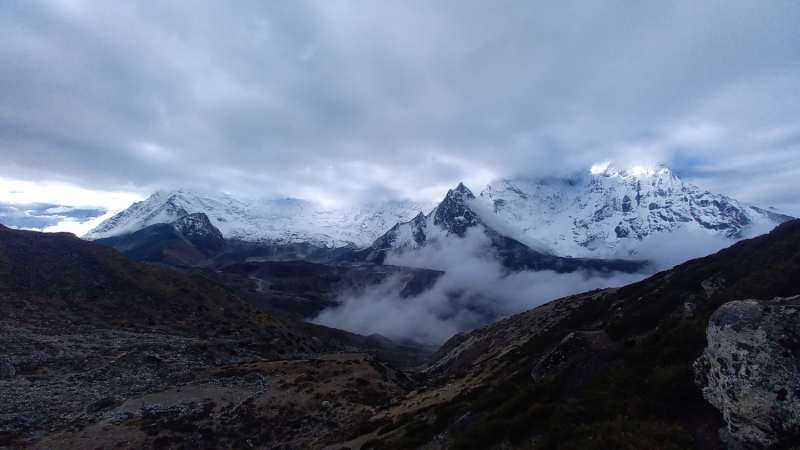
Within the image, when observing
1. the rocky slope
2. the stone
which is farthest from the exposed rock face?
the stone

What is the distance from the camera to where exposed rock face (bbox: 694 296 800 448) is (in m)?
9.55

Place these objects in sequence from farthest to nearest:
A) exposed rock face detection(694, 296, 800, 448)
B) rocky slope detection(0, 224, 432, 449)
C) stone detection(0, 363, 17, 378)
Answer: stone detection(0, 363, 17, 378) → rocky slope detection(0, 224, 432, 449) → exposed rock face detection(694, 296, 800, 448)

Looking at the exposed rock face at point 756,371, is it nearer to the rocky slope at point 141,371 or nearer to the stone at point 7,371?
the rocky slope at point 141,371

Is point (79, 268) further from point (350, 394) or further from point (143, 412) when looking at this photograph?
point (350, 394)

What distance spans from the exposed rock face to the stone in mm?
57942

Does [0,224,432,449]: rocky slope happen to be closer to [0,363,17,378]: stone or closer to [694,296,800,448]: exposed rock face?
[0,363,17,378]: stone

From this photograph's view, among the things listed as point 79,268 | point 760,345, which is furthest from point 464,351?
point 79,268

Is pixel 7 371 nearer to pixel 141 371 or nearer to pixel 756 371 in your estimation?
pixel 141 371

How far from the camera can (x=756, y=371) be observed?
1045cm

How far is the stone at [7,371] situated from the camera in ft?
118

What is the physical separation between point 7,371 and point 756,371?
196 ft

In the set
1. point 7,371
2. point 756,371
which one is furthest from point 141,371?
point 756,371

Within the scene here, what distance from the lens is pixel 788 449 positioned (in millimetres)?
8906

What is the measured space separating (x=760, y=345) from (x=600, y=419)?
18.9 ft
